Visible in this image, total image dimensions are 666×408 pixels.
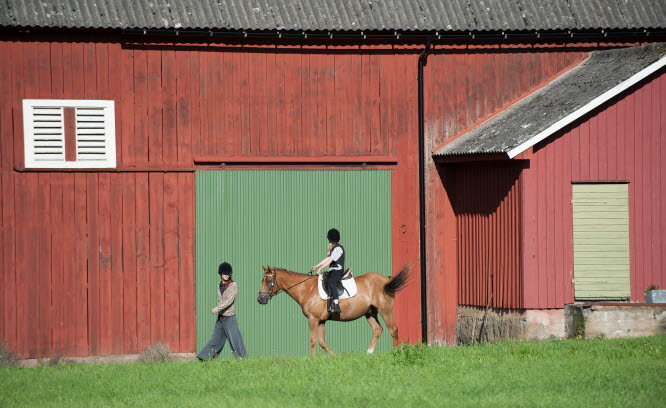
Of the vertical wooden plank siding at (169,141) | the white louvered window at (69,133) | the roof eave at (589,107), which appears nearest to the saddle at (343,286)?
the vertical wooden plank siding at (169,141)

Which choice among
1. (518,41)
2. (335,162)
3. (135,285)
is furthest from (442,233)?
(135,285)

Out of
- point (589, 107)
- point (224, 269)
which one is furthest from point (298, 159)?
point (589, 107)

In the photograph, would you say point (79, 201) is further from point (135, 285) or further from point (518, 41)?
point (518, 41)

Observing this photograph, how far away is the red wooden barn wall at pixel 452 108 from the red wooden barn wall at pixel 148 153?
1.51 ft

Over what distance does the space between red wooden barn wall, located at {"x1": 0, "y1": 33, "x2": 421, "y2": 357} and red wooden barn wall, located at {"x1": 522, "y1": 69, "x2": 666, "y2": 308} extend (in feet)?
8.77

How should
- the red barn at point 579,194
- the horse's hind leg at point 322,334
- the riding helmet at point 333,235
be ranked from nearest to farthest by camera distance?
the horse's hind leg at point 322,334, the riding helmet at point 333,235, the red barn at point 579,194

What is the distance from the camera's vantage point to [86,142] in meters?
Result: 21.0

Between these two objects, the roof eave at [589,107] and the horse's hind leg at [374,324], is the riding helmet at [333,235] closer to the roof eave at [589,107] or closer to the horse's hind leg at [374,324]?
the horse's hind leg at [374,324]

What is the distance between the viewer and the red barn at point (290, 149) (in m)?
20.7

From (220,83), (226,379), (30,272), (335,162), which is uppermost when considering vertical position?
(220,83)

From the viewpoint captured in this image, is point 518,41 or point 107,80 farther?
point 518,41

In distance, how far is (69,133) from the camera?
20.9 meters

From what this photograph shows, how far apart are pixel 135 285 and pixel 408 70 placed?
6415mm

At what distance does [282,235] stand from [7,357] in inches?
206
